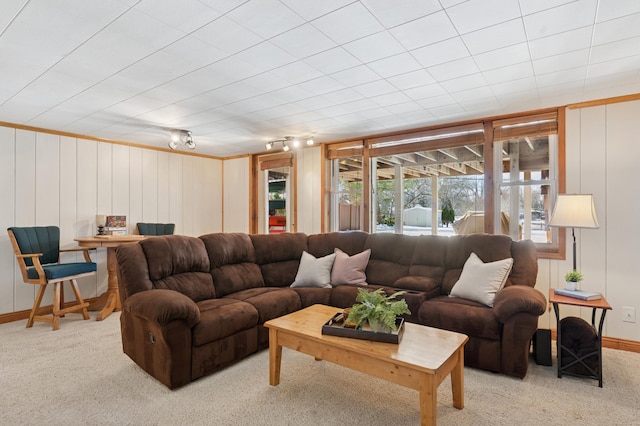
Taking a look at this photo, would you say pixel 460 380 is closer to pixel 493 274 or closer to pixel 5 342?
pixel 493 274

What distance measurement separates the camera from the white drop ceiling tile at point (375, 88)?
297 cm

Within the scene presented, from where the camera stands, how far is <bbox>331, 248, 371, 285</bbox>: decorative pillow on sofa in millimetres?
3883

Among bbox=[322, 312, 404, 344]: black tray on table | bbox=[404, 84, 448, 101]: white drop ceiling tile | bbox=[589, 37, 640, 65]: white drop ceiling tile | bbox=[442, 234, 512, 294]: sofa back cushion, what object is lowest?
bbox=[322, 312, 404, 344]: black tray on table

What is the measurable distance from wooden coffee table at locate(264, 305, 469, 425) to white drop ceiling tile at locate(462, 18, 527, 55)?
6.33ft

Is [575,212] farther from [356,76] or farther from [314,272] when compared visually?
[314,272]

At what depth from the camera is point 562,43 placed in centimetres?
222

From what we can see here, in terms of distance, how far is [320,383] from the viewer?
2568 millimetres

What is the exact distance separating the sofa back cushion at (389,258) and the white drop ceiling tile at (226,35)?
2697 mm

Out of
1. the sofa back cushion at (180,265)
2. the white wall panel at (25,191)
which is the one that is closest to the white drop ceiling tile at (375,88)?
the sofa back cushion at (180,265)

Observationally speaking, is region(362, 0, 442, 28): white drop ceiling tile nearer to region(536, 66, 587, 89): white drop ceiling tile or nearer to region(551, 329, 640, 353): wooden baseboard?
region(536, 66, 587, 89): white drop ceiling tile

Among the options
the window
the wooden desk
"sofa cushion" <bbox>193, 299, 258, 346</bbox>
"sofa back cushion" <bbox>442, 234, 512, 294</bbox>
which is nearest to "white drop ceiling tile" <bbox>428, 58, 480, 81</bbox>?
the window

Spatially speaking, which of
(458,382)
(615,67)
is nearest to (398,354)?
(458,382)

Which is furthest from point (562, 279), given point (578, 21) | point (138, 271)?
point (138, 271)

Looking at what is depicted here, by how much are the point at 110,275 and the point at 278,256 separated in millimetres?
2369
